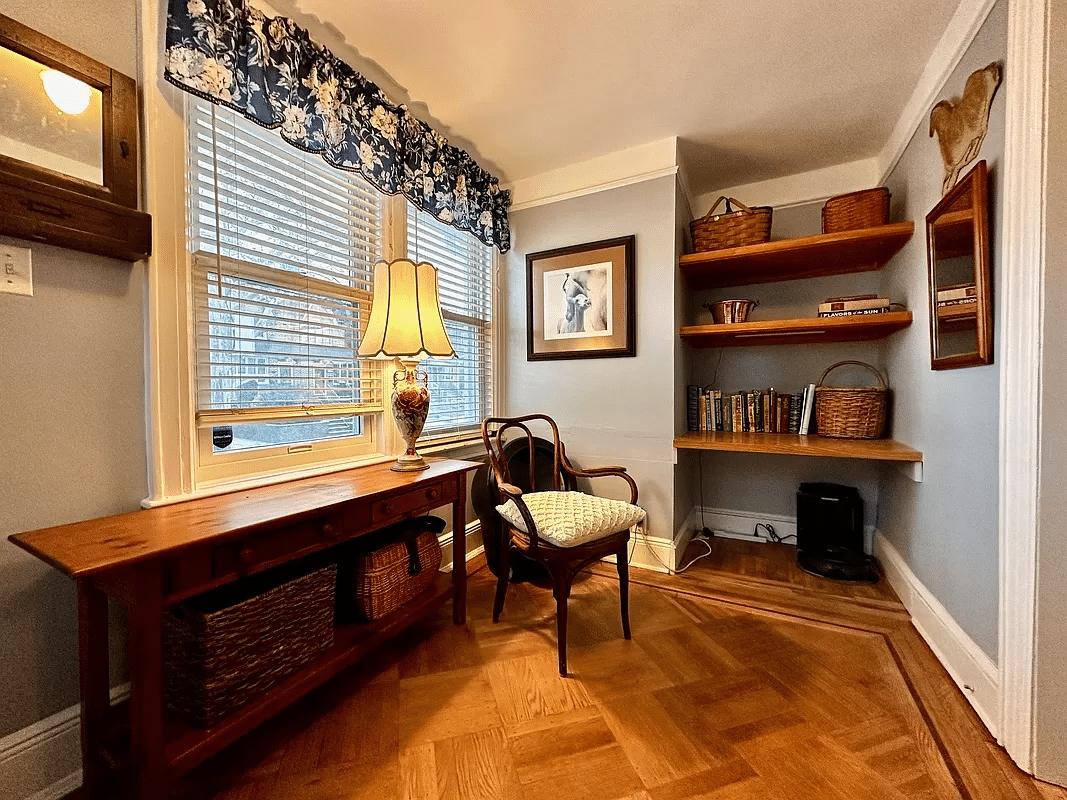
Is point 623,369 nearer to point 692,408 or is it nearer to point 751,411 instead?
point 692,408

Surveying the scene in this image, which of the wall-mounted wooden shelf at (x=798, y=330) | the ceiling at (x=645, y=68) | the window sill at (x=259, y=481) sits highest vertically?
the ceiling at (x=645, y=68)

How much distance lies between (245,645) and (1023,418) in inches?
83.9

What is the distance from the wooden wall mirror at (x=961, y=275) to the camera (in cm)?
127

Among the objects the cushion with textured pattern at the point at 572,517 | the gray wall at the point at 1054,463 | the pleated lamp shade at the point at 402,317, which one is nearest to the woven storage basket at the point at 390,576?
the cushion with textured pattern at the point at 572,517

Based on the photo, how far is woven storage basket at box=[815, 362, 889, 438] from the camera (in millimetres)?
2197

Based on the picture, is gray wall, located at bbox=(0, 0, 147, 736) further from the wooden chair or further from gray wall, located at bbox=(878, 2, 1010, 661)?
gray wall, located at bbox=(878, 2, 1010, 661)

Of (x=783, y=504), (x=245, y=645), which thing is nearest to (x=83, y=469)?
(x=245, y=645)

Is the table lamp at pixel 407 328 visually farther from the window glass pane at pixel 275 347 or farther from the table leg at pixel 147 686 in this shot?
the table leg at pixel 147 686

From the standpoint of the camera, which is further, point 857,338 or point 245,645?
point 857,338

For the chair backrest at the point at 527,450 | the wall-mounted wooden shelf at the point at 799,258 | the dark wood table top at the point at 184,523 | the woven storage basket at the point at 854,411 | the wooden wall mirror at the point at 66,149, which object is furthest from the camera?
the woven storage basket at the point at 854,411

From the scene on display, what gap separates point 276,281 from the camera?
1587 millimetres

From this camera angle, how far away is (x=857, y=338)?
8.30 ft

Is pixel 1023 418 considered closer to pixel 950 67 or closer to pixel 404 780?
pixel 950 67

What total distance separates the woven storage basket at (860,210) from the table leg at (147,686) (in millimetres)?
2944
